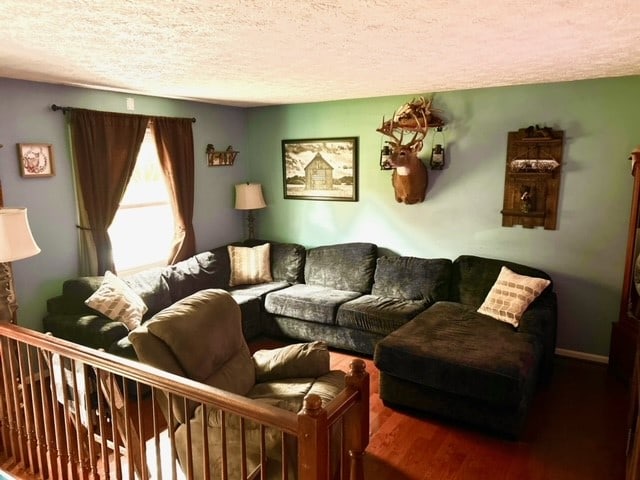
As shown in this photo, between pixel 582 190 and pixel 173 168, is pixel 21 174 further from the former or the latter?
pixel 582 190

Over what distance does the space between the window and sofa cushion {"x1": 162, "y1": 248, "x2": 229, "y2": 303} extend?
32 centimetres

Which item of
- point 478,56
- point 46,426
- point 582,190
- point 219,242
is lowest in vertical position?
point 46,426

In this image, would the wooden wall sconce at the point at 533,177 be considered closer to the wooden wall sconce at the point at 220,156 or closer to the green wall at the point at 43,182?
the wooden wall sconce at the point at 220,156

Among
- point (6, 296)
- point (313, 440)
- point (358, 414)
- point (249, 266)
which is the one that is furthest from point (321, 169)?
point (313, 440)

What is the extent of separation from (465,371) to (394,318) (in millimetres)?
1116

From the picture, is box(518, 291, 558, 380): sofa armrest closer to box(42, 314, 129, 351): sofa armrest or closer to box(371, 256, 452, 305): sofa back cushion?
box(371, 256, 452, 305): sofa back cushion

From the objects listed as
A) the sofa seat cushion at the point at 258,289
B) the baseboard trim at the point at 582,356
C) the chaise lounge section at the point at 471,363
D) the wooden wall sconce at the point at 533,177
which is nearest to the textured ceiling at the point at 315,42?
the wooden wall sconce at the point at 533,177

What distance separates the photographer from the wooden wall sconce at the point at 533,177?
4070 mm

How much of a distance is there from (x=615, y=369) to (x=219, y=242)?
4131 mm

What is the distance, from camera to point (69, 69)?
3260mm

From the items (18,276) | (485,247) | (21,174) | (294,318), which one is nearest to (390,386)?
(294,318)

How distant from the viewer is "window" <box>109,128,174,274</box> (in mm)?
4605

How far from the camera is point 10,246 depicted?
2.90 meters

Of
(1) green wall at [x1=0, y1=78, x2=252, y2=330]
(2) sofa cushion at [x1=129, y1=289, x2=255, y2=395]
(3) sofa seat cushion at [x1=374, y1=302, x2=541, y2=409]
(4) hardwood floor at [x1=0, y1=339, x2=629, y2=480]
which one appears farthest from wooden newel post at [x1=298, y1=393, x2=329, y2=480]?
(1) green wall at [x1=0, y1=78, x2=252, y2=330]
